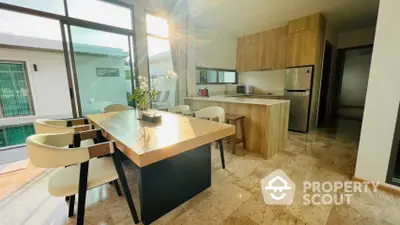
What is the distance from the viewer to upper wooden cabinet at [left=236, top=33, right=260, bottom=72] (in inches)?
186

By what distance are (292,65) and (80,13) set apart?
14.9ft

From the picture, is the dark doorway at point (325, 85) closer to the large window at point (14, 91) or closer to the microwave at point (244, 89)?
the microwave at point (244, 89)

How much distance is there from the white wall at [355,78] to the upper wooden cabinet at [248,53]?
5125mm

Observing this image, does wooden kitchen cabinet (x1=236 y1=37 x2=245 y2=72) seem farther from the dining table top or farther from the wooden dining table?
the dining table top

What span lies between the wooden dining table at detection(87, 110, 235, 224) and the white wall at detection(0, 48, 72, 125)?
17.0ft

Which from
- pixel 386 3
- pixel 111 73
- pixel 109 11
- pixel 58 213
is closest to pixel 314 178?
pixel 386 3

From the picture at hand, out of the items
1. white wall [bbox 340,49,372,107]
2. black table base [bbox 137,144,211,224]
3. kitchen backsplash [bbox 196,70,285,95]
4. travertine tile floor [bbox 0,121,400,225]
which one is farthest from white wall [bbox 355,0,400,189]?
white wall [bbox 340,49,372,107]

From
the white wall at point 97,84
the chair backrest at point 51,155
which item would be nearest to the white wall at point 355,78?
the white wall at point 97,84

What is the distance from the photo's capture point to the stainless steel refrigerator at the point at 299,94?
144 inches

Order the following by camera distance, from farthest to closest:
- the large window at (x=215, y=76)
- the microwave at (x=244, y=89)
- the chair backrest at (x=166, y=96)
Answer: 1. the microwave at (x=244, y=89)
2. the large window at (x=215, y=76)
3. the chair backrest at (x=166, y=96)

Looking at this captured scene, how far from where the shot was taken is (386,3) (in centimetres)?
155

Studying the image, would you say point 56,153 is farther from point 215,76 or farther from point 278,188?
point 215,76

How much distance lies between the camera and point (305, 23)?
142 inches

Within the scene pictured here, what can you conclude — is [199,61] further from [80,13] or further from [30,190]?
[30,190]
